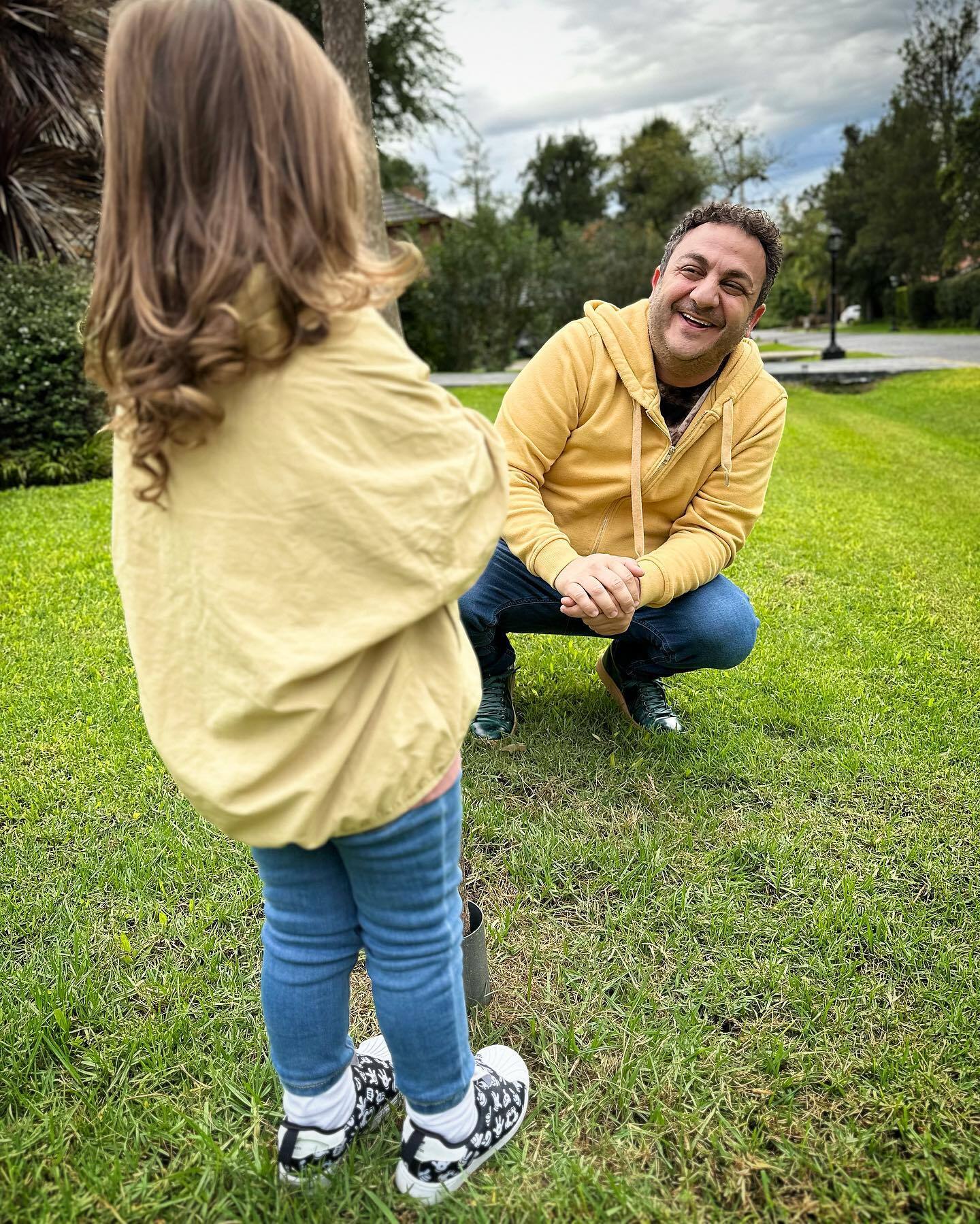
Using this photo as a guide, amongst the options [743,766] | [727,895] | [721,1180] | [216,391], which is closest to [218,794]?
[216,391]

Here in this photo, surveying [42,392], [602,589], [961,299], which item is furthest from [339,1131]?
[961,299]

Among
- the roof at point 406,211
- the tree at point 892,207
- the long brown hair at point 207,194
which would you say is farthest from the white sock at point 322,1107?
the tree at point 892,207

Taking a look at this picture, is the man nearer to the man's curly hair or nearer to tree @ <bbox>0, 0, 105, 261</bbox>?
the man's curly hair

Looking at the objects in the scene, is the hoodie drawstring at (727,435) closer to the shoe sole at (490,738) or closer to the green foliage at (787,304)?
the shoe sole at (490,738)

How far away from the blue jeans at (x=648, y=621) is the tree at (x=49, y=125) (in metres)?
6.92

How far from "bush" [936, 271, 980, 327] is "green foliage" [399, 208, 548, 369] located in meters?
17.6

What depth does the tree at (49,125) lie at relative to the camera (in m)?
7.77

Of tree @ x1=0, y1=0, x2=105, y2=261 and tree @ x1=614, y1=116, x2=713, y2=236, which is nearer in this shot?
tree @ x1=0, y1=0, x2=105, y2=261

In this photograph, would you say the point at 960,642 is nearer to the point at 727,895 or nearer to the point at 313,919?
the point at 727,895

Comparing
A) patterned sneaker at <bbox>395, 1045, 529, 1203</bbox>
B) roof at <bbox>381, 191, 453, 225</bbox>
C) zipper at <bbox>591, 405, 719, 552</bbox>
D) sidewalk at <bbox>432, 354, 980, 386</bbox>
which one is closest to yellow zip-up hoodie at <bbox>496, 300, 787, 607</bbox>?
zipper at <bbox>591, 405, 719, 552</bbox>

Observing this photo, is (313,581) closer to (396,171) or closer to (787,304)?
→ (396,171)

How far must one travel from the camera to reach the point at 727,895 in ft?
6.85

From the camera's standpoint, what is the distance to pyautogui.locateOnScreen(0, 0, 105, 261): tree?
7770 mm

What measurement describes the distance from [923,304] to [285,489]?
119 ft
